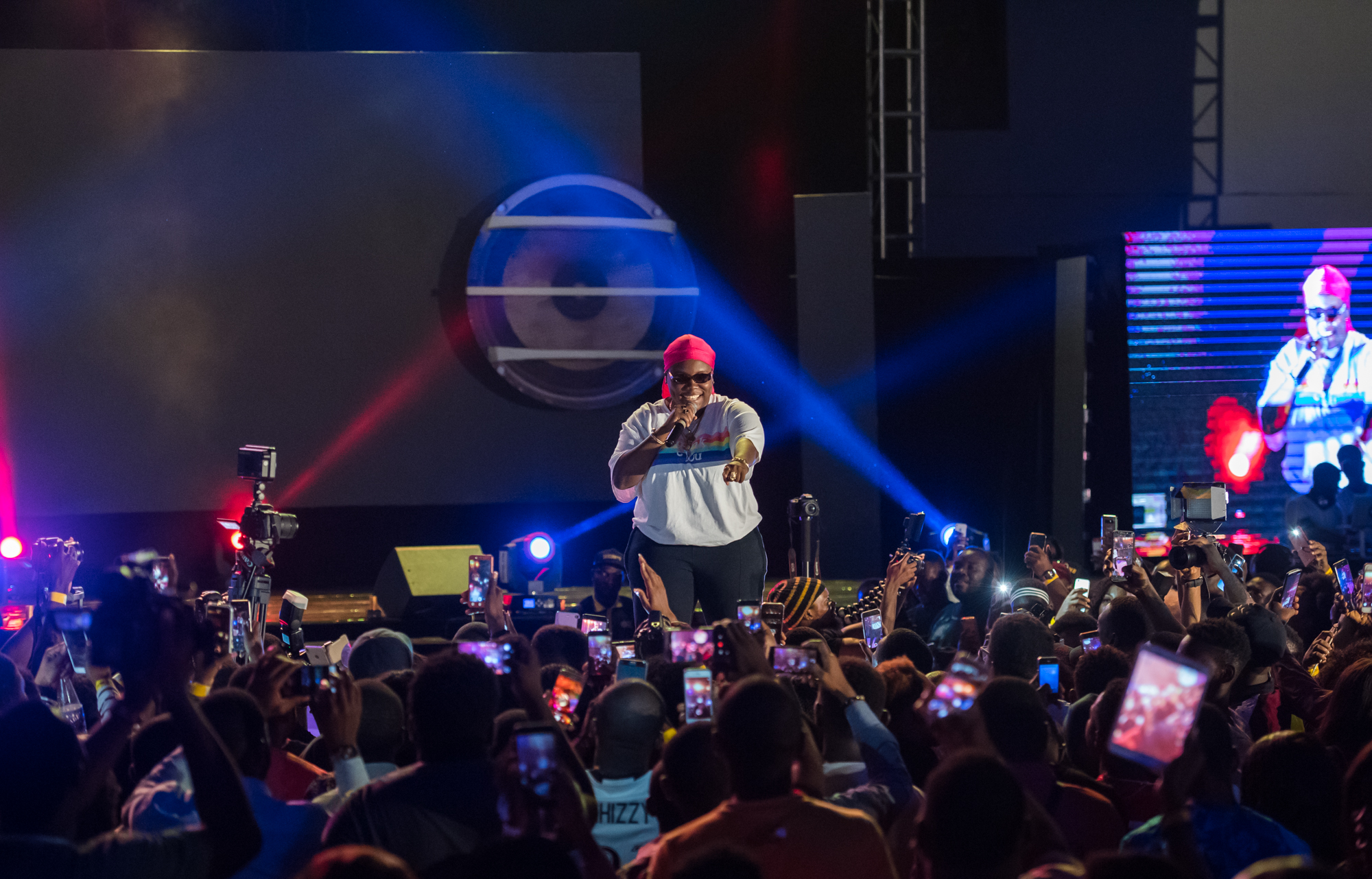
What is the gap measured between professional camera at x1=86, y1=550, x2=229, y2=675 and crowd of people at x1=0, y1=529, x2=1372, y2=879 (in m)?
0.01

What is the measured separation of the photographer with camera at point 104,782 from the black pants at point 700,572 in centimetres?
286

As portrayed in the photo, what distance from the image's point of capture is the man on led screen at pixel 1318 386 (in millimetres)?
9023

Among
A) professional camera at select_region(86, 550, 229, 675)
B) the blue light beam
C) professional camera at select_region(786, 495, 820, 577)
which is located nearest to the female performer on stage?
professional camera at select_region(786, 495, 820, 577)

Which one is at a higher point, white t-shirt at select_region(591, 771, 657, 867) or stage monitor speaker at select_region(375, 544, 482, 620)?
white t-shirt at select_region(591, 771, 657, 867)

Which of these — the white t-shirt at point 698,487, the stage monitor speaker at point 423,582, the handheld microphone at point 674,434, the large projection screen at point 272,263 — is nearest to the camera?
the handheld microphone at point 674,434

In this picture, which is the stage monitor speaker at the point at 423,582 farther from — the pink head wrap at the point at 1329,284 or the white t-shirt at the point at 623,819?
the pink head wrap at the point at 1329,284

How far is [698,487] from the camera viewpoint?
498cm

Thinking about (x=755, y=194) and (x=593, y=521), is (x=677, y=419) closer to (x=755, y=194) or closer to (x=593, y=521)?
(x=593, y=521)

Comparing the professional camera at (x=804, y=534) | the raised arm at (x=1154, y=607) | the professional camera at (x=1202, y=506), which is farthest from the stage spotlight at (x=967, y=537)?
the raised arm at (x=1154, y=607)

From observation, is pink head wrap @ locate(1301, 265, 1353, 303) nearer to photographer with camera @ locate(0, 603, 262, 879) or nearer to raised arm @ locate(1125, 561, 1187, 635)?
raised arm @ locate(1125, 561, 1187, 635)

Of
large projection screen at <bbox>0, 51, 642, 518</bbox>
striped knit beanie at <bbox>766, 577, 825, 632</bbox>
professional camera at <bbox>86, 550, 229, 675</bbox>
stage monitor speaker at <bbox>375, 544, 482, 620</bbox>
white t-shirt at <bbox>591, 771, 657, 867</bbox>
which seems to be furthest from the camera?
large projection screen at <bbox>0, 51, 642, 518</bbox>

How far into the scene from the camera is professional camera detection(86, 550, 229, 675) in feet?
6.89

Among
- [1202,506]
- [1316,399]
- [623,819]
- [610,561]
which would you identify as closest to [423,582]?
[610,561]

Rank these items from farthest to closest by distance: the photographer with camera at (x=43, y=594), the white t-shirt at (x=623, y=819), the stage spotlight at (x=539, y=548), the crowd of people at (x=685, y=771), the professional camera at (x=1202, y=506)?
1. the stage spotlight at (x=539, y=548)
2. the professional camera at (x=1202, y=506)
3. the photographer with camera at (x=43, y=594)
4. the white t-shirt at (x=623, y=819)
5. the crowd of people at (x=685, y=771)
